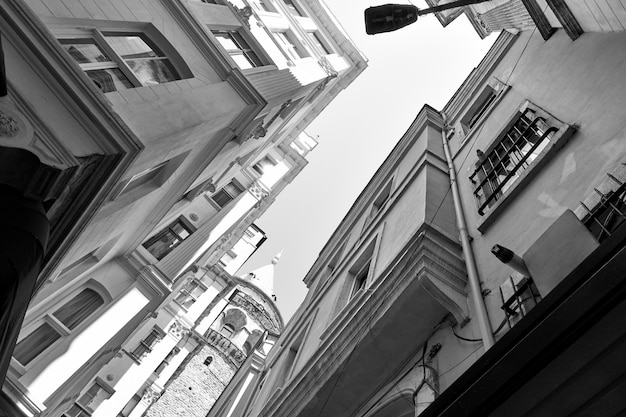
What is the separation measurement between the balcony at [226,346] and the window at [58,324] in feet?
122

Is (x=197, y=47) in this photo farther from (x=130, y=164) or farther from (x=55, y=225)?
(x=55, y=225)

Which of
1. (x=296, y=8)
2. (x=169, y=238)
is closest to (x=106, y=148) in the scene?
(x=169, y=238)

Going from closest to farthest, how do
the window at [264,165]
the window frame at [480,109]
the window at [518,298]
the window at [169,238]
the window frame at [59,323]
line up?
the window at [518,298] < the window frame at [59,323] < the window frame at [480,109] < the window at [169,238] < the window at [264,165]

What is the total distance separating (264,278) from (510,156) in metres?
56.0

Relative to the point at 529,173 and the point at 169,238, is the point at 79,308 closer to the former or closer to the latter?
the point at 169,238

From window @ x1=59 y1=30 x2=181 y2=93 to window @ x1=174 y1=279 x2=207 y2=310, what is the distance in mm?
24110

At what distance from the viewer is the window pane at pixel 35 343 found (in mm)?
10547

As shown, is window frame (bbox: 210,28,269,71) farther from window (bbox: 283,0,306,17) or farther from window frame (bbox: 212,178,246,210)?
window (bbox: 283,0,306,17)

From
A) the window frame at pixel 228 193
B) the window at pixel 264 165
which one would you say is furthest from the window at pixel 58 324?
the window at pixel 264 165

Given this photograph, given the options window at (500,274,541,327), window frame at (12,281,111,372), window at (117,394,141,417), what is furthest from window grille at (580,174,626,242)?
window at (117,394,141,417)

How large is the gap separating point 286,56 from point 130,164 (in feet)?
38.4

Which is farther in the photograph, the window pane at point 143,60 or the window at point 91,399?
the window at point 91,399

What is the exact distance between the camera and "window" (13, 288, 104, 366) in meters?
10.7

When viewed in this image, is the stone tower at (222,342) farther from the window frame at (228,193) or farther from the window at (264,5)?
the window at (264,5)
